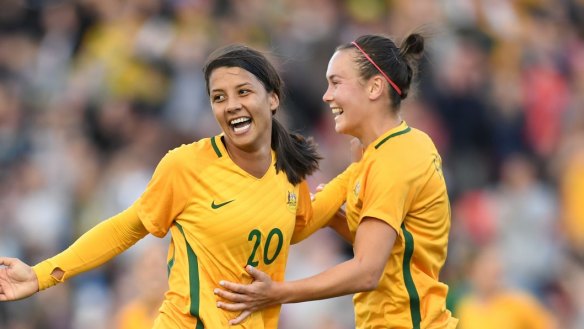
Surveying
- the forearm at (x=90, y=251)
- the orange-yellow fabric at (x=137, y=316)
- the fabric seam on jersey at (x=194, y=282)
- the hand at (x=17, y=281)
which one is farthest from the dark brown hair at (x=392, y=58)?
the orange-yellow fabric at (x=137, y=316)

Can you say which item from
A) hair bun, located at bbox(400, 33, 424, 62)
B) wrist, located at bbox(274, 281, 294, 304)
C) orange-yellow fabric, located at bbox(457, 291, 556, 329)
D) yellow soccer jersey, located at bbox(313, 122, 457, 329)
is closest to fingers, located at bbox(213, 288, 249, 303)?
wrist, located at bbox(274, 281, 294, 304)

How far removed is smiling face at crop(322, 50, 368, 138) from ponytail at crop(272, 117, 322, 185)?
0.20 meters

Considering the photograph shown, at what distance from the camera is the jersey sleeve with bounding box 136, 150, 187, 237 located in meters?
4.91

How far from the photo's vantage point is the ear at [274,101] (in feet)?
16.9

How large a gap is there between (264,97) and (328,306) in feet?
12.6

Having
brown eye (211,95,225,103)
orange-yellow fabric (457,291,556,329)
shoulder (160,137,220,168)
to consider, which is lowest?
orange-yellow fabric (457,291,556,329)

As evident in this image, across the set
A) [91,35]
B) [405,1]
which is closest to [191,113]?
[91,35]

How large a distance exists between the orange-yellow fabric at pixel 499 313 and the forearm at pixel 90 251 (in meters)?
3.89

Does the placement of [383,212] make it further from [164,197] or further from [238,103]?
[164,197]

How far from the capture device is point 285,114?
29.6 feet

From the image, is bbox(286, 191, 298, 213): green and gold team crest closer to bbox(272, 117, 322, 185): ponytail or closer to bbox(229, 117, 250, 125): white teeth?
bbox(272, 117, 322, 185): ponytail

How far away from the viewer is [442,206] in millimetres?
5195

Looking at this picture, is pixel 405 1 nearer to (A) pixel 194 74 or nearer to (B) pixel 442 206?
(A) pixel 194 74

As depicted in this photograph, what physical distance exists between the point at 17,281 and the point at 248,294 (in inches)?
38.0
